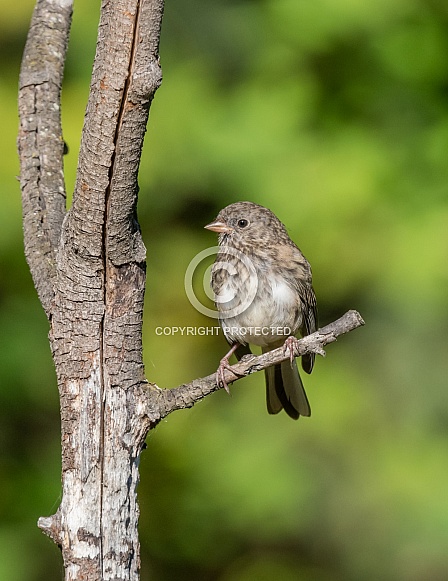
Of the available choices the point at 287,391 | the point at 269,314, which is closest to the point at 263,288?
the point at 269,314

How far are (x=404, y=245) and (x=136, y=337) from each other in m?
2.20

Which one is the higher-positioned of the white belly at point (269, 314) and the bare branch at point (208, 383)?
the white belly at point (269, 314)

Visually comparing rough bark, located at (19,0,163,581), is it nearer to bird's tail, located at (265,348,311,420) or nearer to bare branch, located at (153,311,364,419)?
bare branch, located at (153,311,364,419)

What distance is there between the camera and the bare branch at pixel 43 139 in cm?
313

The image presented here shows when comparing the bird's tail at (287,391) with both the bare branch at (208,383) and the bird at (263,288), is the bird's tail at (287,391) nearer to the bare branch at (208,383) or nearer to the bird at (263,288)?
the bird at (263,288)

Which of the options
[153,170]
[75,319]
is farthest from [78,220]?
[153,170]

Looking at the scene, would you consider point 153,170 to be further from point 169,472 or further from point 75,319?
point 75,319

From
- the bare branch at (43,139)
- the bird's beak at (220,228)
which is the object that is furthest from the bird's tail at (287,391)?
the bare branch at (43,139)

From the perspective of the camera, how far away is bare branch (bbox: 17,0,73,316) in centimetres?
313

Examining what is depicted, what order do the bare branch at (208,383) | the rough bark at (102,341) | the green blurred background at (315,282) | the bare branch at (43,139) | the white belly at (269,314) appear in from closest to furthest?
the rough bark at (102,341)
the bare branch at (208,383)
the bare branch at (43,139)
the white belly at (269,314)
the green blurred background at (315,282)

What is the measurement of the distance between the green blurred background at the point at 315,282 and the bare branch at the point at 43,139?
2.79ft

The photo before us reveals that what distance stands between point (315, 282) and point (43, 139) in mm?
1852

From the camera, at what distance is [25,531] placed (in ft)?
14.9

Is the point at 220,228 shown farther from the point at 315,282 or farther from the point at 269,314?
the point at 315,282
